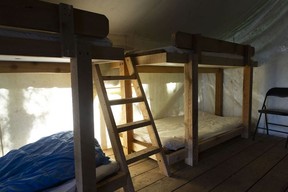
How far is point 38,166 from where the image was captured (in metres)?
1.43

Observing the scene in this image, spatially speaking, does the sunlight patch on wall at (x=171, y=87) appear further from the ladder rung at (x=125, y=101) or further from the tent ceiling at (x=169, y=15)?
the ladder rung at (x=125, y=101)

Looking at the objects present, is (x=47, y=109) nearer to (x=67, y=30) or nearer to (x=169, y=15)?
A: (x=67, y=30)

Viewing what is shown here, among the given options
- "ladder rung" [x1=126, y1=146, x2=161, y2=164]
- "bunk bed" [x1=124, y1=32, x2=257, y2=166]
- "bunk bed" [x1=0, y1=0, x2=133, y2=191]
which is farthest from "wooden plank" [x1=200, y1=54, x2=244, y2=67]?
"bunk bed" [x1=0, y1=0, x2=133, y2=191]

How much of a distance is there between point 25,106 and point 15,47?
121cm

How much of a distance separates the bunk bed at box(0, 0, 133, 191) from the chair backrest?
2489 mm

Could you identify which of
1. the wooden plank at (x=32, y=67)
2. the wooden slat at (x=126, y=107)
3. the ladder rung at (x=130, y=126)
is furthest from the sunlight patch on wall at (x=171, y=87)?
the wooden plank at (x=32, y=67)

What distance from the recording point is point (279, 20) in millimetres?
2947

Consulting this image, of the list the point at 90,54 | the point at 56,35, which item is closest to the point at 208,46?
the point at 90,54

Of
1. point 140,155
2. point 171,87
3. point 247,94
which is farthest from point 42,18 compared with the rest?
point 247,94

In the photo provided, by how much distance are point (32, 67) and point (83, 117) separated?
107 cm

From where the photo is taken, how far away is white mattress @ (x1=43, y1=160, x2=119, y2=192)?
1.31 m

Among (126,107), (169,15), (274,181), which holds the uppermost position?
(169,15)

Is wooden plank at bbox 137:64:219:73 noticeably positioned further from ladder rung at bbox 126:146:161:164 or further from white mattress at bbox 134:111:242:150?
ladder rung at bbox 126:146:161:164

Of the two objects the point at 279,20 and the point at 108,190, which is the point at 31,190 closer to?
the point at 108,190
